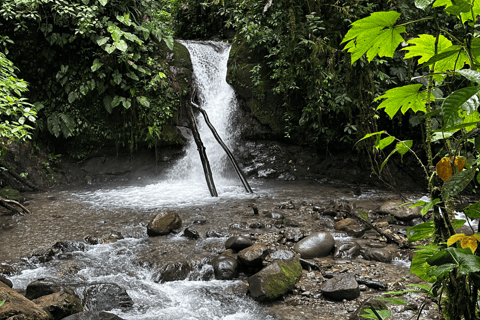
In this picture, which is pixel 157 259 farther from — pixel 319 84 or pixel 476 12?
pixel 319 84

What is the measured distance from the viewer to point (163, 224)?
4.93 meters

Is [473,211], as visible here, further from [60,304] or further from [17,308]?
[60,304]

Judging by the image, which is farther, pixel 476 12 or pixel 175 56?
pixel 175 56

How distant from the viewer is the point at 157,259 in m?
4.06

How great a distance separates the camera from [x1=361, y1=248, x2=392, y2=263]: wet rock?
12.6ft

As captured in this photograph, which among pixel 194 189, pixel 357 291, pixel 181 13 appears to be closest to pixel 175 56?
pixel 194 189

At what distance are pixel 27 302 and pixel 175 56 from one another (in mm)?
8363

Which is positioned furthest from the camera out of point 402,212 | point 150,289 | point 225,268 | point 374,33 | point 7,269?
point 402,212

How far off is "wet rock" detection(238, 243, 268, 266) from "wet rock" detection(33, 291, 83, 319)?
5.71ft

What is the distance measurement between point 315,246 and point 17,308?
316cm

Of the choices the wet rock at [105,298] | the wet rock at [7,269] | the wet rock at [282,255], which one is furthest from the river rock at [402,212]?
the wet rock at [7,269]

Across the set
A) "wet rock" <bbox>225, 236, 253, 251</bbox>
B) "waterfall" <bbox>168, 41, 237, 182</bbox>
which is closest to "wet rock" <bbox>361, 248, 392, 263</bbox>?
"wet rock" <bbox>225, 236, 253, 251</bbox>

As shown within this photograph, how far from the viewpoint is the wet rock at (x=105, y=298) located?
3127mm

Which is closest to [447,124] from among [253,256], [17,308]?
[17,308]
